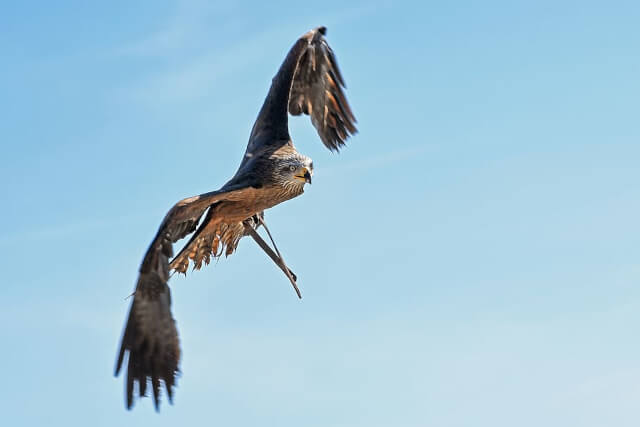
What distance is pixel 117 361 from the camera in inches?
428

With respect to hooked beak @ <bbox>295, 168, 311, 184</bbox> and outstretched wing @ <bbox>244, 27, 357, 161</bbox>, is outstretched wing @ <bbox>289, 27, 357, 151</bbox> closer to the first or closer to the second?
outstretched wing @ <bbox>244, 27, 357, 161</bbox>

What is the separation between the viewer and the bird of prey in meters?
11.0

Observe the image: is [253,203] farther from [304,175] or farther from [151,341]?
[151,341]

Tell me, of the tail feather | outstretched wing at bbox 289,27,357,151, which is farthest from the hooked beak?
outstretched wing at bbox 289,27,357,151

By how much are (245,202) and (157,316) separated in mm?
1677

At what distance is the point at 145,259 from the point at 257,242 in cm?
170

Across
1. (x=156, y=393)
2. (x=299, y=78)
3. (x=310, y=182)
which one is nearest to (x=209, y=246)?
(x=310, y=182)

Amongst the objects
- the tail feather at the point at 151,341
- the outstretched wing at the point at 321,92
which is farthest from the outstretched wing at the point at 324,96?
the tail feather at the point at 151,341

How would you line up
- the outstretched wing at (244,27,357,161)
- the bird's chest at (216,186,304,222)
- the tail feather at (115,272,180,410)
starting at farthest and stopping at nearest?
the outstretched wing at (244,27,357,161) < the bird's chest at (216,186,304,222) < the tail feather at (115,272,180,410)

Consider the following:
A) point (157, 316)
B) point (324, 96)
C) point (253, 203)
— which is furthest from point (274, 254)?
point (324, 96)

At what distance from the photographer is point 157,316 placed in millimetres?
11164

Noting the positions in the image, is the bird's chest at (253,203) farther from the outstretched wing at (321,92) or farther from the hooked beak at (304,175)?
the outstretched wing at (321,92)

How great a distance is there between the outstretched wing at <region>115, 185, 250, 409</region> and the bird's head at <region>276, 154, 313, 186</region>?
0.47 m

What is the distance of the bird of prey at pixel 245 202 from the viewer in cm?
1096
